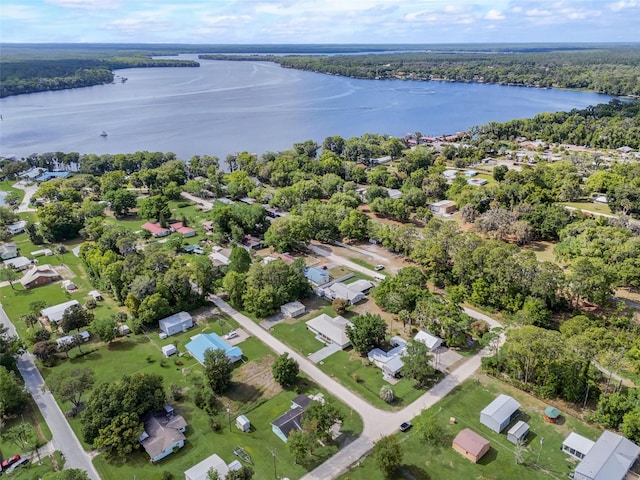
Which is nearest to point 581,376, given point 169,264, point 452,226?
point 452,226

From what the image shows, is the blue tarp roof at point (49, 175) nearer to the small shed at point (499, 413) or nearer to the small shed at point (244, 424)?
the small shed at point (244, 424)

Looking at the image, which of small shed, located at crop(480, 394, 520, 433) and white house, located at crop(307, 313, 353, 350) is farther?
white house, located at crop(307, 313, 353, 350)

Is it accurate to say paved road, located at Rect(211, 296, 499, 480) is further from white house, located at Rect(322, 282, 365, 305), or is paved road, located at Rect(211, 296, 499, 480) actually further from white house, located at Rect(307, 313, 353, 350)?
white house, located at Rect(322, 282, 365, 305)

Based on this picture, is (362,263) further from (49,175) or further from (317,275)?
(49,175)

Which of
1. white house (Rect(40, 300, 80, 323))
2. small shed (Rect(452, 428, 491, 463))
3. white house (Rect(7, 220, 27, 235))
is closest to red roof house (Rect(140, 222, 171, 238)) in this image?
white house (Rect(7, 220, 27, 235))

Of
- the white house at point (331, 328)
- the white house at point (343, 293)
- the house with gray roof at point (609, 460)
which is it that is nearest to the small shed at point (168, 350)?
the white house at point (331, 328)

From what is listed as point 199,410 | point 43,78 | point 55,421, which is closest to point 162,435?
point 199,410
